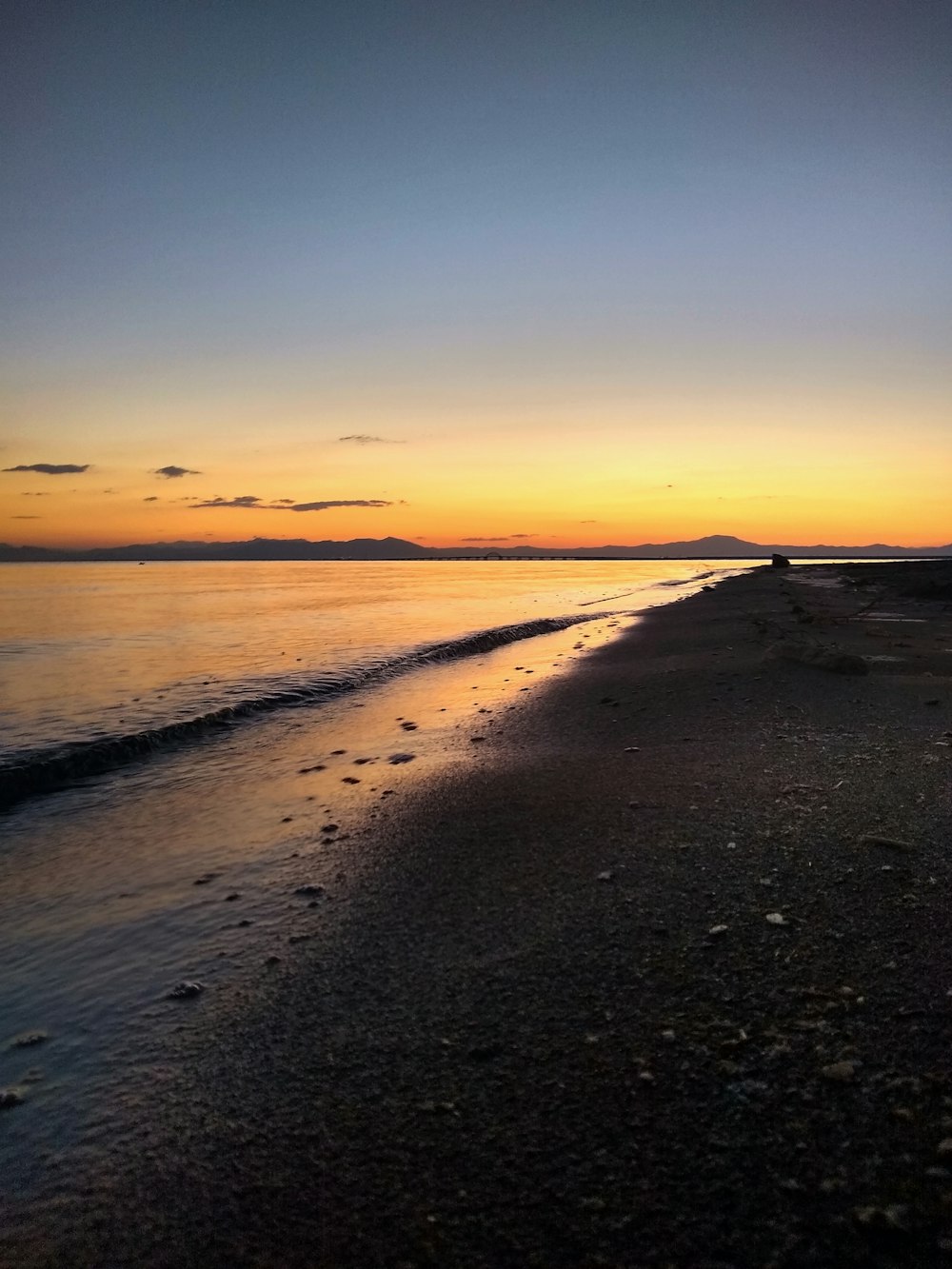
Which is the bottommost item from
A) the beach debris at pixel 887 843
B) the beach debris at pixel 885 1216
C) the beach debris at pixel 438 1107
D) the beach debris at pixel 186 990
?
the beach debris at pixel 186 990

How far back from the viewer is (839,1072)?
318 centimetres

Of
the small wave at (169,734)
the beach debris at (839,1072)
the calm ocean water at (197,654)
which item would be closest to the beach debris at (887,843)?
the beach debris at (839,1072)

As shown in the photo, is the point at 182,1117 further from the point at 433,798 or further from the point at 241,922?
the point at 433,798

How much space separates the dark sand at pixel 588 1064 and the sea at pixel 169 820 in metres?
0.33

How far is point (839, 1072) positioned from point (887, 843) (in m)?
2.87

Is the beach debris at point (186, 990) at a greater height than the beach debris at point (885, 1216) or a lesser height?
lesser

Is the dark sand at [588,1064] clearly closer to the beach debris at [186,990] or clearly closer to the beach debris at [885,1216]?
the beach debris at [885,1216]

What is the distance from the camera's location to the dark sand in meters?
2.64

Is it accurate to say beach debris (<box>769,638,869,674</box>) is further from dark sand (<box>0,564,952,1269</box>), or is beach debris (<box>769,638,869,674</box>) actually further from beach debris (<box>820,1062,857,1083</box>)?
beach debris (<box>820,1062,857,1083</box>)

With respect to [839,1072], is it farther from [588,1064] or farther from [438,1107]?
[438,1107]

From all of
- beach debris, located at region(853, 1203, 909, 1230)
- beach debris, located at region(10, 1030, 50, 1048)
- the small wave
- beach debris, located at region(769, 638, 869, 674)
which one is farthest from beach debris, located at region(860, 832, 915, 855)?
the small wave

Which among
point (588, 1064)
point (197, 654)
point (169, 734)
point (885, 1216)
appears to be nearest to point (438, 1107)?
point (588, 1064)

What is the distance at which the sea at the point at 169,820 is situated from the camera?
4.04 meters

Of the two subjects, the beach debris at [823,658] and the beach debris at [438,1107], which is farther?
the beach debris at [823,658]
